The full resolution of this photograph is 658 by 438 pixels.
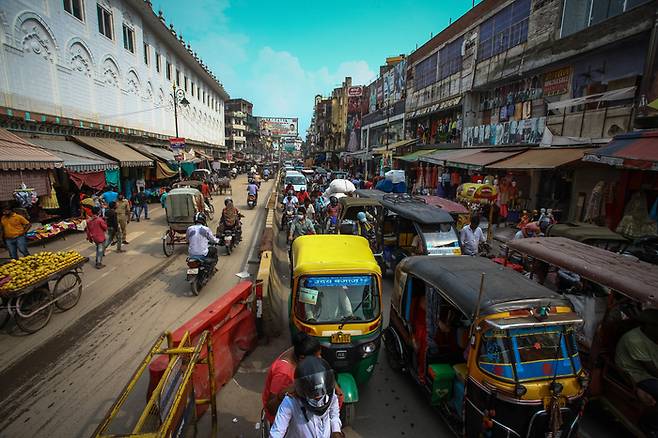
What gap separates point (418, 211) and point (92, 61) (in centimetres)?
1984

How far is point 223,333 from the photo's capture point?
5.13 m

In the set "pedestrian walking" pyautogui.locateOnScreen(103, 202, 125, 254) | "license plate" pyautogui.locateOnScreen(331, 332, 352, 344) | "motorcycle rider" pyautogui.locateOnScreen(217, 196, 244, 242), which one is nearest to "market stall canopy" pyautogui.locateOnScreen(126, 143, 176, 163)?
"pedestrian walking" pyautogui.locateOnScreen(103, 202, 125, 254)

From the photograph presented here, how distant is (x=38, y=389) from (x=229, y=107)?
85.5m

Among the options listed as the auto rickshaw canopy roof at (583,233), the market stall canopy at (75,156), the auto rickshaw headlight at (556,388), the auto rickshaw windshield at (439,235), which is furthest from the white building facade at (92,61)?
the auto rickshaw canopy roof at (583,233)

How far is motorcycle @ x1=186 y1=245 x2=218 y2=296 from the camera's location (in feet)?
26.8

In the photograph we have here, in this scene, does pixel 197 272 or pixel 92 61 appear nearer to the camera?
pixel 197 272

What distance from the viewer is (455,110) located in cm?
2231

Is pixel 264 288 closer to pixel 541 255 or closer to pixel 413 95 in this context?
pixel 541 255

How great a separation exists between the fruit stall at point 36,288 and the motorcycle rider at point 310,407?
232 inches

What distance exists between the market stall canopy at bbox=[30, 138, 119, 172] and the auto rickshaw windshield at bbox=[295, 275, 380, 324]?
43.5 ft

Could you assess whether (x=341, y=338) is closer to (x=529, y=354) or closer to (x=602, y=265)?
(x=529, y=354)

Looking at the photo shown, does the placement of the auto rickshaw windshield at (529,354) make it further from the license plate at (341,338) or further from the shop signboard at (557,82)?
the shop signboard at (557,82)

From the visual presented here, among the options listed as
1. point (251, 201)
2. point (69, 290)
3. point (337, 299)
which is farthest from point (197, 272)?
point (251, 201)

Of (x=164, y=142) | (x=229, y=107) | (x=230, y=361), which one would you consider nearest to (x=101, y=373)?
(x=230, y=361)
